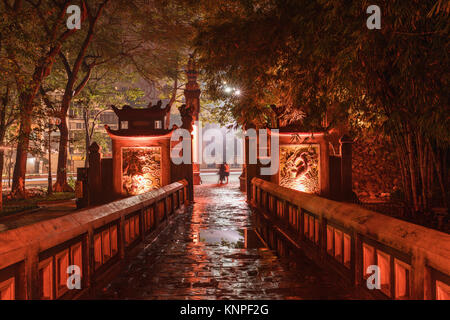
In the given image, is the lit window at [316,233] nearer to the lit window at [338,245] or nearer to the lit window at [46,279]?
the lit window at [338,245]

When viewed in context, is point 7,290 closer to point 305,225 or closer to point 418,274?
point 418,274

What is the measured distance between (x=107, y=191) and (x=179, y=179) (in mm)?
3189

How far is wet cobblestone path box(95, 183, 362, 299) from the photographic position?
3918 mm

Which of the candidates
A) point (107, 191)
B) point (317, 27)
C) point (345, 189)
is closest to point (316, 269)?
point (317, 27)

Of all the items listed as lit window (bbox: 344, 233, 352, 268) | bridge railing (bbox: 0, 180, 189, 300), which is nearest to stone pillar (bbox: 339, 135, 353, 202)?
lit window (bbox: 344, 233, 352, 268)

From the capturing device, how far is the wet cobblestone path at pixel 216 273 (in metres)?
3.92

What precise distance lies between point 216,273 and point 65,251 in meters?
2.20

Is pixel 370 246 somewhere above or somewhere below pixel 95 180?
below

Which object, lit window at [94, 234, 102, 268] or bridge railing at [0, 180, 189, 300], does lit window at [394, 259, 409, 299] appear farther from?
lit window at [94, 234, 102, 268]

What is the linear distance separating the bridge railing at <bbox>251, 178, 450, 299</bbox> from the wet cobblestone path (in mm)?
342

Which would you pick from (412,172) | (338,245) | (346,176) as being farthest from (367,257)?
(346,176)

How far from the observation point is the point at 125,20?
20922 mm

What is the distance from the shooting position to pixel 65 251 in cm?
329

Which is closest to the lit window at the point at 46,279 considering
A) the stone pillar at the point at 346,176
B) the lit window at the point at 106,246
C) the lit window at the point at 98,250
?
the lit window at the point at 98,250
